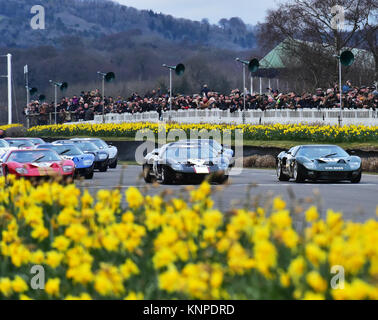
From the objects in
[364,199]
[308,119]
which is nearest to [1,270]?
[364,199]

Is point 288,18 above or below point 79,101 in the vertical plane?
above

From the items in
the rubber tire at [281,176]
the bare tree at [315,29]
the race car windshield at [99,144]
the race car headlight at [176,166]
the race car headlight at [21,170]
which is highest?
the bare tree at [315,29]

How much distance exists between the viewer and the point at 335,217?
6.77 metres

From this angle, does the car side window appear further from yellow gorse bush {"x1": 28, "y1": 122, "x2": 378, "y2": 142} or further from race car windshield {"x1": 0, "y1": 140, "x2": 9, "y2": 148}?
race car windshield {"x1": 0, "y1": 140, "x2": 9, "y2": 148}

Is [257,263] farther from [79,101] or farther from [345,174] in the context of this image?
[79,101]

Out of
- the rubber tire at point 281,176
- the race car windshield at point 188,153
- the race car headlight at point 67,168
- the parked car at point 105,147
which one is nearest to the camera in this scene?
the race car headlight at point 67,168

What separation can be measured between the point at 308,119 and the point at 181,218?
41.5m

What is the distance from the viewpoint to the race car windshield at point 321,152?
2615 centimetres

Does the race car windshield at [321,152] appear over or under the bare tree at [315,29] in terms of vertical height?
under

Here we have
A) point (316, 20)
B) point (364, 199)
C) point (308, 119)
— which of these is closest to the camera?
point (364, 199)

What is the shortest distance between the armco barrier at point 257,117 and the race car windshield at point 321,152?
1703cm

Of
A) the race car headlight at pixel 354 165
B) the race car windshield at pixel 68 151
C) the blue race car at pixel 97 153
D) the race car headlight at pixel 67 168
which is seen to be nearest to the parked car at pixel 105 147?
the blue race car at pixel 97 153

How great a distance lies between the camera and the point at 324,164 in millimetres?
25781

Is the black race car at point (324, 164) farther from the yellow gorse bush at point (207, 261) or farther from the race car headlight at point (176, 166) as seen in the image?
the yellow gorse bush at point (207, 261)
